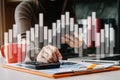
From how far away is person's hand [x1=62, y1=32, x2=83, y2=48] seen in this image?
4.55ft

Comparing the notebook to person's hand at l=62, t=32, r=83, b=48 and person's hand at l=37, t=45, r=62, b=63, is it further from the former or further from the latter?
person's hand at l=62, t=32, r=83, b=48

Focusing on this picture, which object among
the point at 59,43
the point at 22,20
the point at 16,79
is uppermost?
the point at 22,20

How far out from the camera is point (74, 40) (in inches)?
54.9

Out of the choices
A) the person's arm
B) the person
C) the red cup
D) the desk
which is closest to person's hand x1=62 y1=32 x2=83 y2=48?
the person

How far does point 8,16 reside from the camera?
1.80 meters

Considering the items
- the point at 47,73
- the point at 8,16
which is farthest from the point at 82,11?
the point at 47,73

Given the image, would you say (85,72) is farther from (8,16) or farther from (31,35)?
(8,16)

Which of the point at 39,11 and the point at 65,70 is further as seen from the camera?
the point at 39,11

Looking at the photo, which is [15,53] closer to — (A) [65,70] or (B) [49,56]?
(B) [49,56]

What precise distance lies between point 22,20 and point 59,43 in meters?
0.27

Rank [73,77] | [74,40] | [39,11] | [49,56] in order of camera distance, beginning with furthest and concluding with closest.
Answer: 1. [39,11]
2. [74,40]
3. [49,56]
4. [73,77]

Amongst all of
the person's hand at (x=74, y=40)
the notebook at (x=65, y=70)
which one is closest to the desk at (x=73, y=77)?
the notebook at (x=65, y=70)

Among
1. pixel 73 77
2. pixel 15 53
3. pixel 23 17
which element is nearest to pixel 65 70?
pixel 73 77

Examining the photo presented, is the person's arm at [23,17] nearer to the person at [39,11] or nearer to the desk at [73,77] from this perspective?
the person at [39,11]
